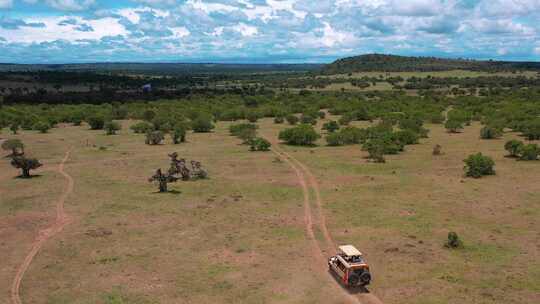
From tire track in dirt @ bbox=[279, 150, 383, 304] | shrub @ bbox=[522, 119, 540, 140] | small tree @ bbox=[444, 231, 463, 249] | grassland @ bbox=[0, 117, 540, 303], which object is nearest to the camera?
tire track in dirt @ bbox=[279, 150, 383, 304]

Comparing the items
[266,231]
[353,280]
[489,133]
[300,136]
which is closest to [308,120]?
[300,136]

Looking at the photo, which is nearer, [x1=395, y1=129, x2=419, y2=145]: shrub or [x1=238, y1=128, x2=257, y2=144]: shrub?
[x1=395, y1=129, x2=419, y2=145]: shrub

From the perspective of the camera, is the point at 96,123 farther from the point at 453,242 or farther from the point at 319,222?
the point at 453,242

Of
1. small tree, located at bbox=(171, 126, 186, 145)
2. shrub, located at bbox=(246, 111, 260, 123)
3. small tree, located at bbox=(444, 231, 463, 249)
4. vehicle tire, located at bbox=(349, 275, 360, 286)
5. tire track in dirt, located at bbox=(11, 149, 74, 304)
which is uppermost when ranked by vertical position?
vehicle tire, located at bbox=(349, 275, 360, 286)

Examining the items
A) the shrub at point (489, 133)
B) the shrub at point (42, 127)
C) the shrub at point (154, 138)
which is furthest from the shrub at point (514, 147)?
the shrub at point (42, 127)

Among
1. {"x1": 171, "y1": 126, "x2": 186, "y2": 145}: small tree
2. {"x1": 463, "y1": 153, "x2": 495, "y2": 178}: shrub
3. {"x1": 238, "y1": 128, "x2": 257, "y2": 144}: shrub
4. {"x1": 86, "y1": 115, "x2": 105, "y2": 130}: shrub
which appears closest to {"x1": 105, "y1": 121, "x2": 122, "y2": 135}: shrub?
{"x1": 86, "y1": 115, "x2": 105, "y2": 130}: shrub

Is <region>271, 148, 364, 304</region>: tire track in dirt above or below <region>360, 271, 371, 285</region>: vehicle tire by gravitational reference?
below

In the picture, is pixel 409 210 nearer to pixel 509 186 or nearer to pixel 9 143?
pixel 509 186

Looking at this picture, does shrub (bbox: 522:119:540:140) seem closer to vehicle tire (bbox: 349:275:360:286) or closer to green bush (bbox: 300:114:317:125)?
green bush (bbox: 300:114:317:125)
